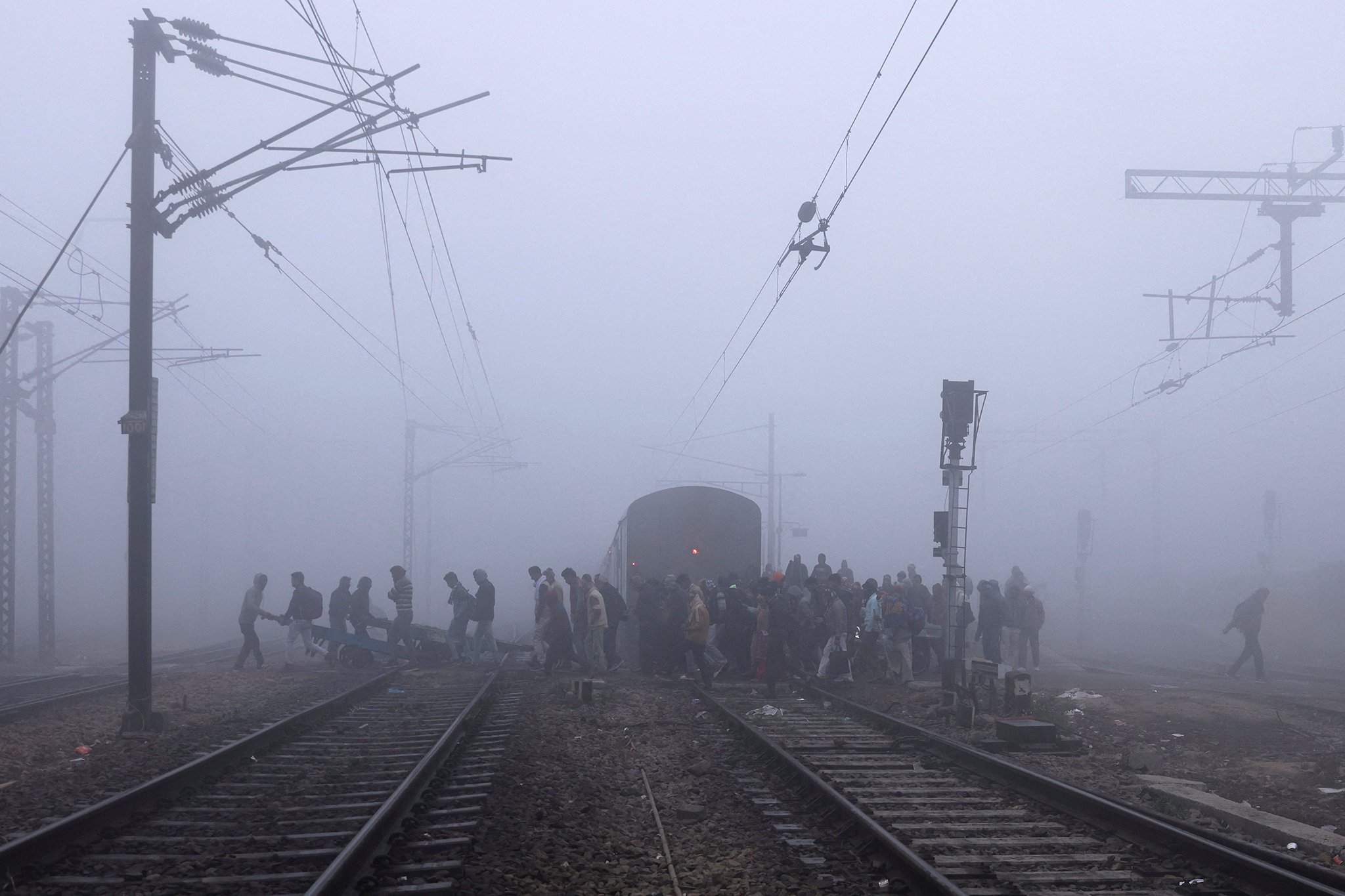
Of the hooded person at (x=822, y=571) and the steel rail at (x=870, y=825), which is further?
the hooded person at (x=822, y=571)

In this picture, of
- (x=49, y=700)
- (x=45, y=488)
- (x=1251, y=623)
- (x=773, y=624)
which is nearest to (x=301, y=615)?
(x=49, y=700)

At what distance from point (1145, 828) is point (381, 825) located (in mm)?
4476

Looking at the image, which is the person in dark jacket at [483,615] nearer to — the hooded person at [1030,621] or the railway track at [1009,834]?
the hooded person at [1030,621]

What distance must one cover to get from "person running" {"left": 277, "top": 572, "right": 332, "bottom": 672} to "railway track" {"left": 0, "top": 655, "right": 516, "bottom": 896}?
8.74 meters

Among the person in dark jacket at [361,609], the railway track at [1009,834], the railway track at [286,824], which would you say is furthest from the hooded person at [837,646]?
the person in dark jacket at [361,609]

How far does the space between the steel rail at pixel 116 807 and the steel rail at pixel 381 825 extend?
1.52 metres

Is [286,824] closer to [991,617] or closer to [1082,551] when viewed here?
[991,617]

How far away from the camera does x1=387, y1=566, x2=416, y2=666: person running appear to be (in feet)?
69.1

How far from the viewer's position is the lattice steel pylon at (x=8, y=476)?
77.5 feet

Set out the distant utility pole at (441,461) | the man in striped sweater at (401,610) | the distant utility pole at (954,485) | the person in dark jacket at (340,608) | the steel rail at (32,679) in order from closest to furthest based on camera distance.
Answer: the distant utility pole at (954,485) < the steel rail at (32,679) < the man in striped sweater at (401,610) < the person in dark jacket at (340,608) < the distant utility pole at (441,461)

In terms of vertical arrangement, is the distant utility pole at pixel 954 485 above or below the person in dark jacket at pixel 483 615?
above

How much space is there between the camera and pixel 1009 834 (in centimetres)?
713

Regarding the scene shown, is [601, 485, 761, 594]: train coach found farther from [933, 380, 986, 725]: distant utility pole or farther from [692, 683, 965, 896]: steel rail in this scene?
[692, 683, 965, 896]: steel rail

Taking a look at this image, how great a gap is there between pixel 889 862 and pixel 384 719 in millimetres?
8146
